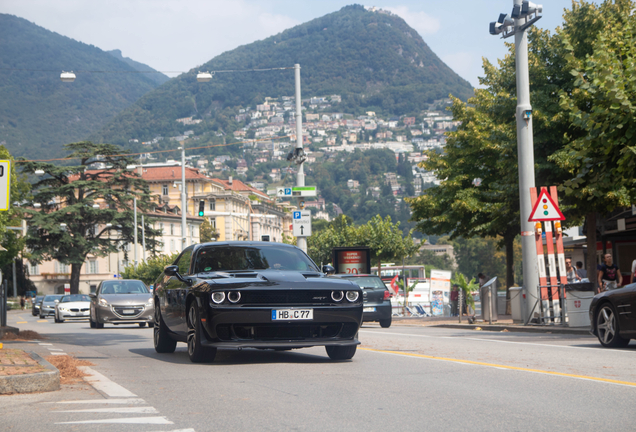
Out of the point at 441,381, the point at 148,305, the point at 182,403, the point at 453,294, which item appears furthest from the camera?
the point at 453,294

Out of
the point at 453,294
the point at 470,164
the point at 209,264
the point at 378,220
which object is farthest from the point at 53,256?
the point at 209,264

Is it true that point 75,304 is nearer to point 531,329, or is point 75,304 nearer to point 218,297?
point 531,329

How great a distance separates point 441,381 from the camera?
8.64m

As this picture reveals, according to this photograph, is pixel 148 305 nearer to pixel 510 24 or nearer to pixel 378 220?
pixel 510 24

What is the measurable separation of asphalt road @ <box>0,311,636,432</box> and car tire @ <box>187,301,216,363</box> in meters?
0.18

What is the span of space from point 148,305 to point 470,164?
14642 millimetres

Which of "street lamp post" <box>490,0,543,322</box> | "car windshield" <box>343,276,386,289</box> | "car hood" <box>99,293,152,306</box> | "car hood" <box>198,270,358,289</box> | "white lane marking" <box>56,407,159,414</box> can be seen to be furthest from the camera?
"car windshield" <box>343,276,386,289</box>

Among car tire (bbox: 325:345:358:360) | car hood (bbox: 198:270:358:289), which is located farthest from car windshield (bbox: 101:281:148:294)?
car hood (bbox: 198:270:358:289)

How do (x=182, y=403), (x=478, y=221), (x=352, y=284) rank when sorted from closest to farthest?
(x=182, y=403) → (x=352, y=284) → (x=478, y=221)

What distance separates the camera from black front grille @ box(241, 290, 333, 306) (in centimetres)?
954

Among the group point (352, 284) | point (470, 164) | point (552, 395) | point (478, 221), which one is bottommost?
point (552, 395)

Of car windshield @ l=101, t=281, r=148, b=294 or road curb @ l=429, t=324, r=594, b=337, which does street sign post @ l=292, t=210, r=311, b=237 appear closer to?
car windshield @ l=101, t=281, r=148, b=294

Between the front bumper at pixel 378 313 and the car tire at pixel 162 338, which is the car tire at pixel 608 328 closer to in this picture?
the car tire at pixel 162 338

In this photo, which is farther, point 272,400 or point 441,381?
point 441,381
